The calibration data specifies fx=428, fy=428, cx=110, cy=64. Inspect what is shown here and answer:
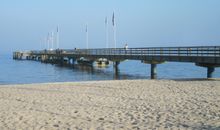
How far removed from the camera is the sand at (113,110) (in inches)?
415

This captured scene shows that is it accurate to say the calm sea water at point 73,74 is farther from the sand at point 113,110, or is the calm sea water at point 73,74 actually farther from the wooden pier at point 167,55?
Answer: the sand at point 113,110

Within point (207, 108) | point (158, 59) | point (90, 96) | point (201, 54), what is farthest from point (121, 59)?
point (207, 108)

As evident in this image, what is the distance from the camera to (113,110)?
12992mm

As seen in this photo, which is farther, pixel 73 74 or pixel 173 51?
pixel 73 74

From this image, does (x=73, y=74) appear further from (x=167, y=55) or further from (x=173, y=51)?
(x=173, y=51)

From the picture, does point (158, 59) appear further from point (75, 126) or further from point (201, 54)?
point (75, 126)

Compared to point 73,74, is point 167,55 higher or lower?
higher

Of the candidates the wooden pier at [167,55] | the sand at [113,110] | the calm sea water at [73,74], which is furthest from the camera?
the calm sea water at [73,74]

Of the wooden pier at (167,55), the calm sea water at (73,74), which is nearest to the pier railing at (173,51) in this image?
the wooden pier at (167,55)

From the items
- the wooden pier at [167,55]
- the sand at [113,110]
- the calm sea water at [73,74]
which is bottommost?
the calm sea water at [73,74]

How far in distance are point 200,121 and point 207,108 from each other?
2315 mm

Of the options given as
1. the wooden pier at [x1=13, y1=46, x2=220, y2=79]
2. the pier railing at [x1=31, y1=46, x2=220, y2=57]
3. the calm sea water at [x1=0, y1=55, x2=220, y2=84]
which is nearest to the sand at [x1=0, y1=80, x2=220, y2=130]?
the wooden pier at [x1=13, y1=46, x2=220, y2=79]

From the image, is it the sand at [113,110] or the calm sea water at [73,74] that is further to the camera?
the calm sea water at [73,74]

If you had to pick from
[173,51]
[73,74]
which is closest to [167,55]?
[173,51]
